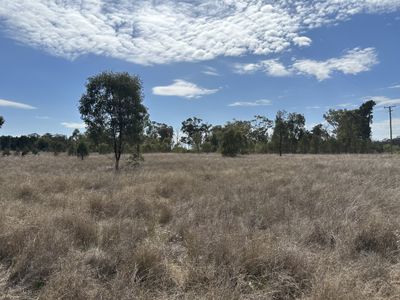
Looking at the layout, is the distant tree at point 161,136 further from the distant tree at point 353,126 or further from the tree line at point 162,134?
the distant tree at point 353,126

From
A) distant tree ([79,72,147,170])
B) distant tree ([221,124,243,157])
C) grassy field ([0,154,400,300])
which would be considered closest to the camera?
grassy field ([0,154,400,300])

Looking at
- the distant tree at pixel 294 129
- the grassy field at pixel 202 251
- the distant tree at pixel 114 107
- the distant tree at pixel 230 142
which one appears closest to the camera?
the grassy field at pixel 202 251

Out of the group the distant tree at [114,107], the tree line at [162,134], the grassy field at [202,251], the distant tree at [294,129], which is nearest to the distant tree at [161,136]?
the tree line at [162,134]

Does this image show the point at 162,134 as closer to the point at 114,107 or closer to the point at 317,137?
the point at 317,137

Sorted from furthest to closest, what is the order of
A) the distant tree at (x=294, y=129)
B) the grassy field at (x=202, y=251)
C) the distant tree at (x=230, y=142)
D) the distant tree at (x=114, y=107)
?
the distant tree at (x=294, y=129)
the distant tree at (x=230, y=142)
the distant tree at (x=114, y=107)
the grassy field at (x=202, y=251)

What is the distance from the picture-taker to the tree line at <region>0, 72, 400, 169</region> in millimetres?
23344

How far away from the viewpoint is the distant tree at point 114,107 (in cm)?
2319

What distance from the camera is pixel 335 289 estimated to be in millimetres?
3426

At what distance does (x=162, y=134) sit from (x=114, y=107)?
252 ft

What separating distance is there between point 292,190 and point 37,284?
778 cm

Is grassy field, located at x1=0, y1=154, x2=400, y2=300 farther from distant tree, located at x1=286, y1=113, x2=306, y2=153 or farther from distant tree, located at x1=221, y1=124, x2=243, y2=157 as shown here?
distant tree, located at x1=286, y1=113, x2=306, y2=153

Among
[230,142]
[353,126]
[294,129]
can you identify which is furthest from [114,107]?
[353,126]

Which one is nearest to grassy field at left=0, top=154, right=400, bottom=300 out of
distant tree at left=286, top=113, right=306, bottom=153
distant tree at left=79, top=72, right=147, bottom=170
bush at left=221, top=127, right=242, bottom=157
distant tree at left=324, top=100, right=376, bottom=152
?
distant tree at left=79, top=72, right=147, bottom=170

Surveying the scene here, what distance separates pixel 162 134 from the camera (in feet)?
328
